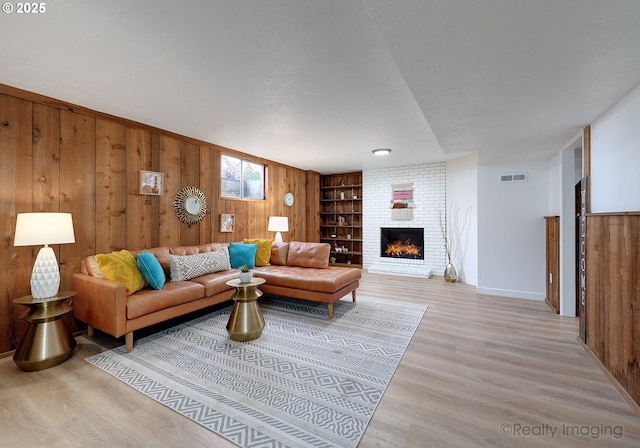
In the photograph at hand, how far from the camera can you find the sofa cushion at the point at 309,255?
4301 millimetres

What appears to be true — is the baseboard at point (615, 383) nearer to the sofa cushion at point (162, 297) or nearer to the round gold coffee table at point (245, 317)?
the round gold coffee table at point (245, 317)

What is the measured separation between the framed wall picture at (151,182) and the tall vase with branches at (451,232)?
5.26 m

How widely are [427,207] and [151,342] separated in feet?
18.4

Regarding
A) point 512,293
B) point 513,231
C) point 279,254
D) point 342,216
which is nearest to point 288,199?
point 342,216

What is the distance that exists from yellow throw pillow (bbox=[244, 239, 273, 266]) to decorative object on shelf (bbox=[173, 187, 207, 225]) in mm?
898

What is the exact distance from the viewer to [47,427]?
164 cm

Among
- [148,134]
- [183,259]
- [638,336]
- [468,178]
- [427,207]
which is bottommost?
[638,336]

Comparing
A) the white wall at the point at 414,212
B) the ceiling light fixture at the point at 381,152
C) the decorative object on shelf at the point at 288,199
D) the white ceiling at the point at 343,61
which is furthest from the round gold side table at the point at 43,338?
the white wall at the point at 414,212

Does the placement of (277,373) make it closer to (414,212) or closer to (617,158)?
(617,158)

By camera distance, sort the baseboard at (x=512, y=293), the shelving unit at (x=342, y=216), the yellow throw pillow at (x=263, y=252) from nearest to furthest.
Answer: the baseboard at (x=512, y=293)
the yellow throw pillow at (x=263, y=252)
the shelving unit at (x=342, y=216)

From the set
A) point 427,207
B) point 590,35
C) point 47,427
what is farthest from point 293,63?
point 427,207

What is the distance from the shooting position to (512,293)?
434cm

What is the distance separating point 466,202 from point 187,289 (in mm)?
5142

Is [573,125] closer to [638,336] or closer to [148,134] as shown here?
[638,336]
